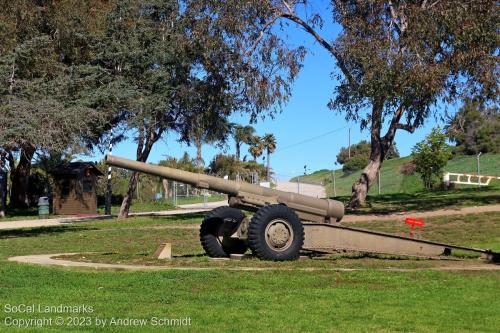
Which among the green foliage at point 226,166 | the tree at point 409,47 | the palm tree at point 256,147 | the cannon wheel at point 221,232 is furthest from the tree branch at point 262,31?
the palm tree at point 256,147

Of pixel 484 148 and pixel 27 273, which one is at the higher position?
pixel 484 148

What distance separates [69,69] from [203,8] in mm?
6321

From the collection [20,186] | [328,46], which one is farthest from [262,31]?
[20,186]

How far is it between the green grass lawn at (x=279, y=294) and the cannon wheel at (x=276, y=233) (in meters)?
0.26

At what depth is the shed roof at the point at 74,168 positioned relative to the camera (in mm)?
39938

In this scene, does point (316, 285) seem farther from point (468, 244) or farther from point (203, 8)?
point (203, 8)

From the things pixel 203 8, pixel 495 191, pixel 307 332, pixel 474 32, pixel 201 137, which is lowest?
pixel 307 332

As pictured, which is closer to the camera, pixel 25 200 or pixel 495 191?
pixel 495 191

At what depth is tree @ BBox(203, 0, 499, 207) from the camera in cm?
2162

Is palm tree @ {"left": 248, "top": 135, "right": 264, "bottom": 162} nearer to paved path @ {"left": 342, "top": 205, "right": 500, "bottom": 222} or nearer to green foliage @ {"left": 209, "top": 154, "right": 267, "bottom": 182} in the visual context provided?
green foliage @ {"left": 209, "top": 154, "right": 267, "bottom": 182}

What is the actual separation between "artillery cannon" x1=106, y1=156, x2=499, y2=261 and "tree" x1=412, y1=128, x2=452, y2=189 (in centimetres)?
2814

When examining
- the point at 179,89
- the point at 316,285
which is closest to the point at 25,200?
the point at 179,89

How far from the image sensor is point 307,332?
6.48 meters

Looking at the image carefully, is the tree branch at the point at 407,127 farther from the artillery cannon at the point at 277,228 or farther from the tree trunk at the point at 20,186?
the tree trunk at the point at 20,186
